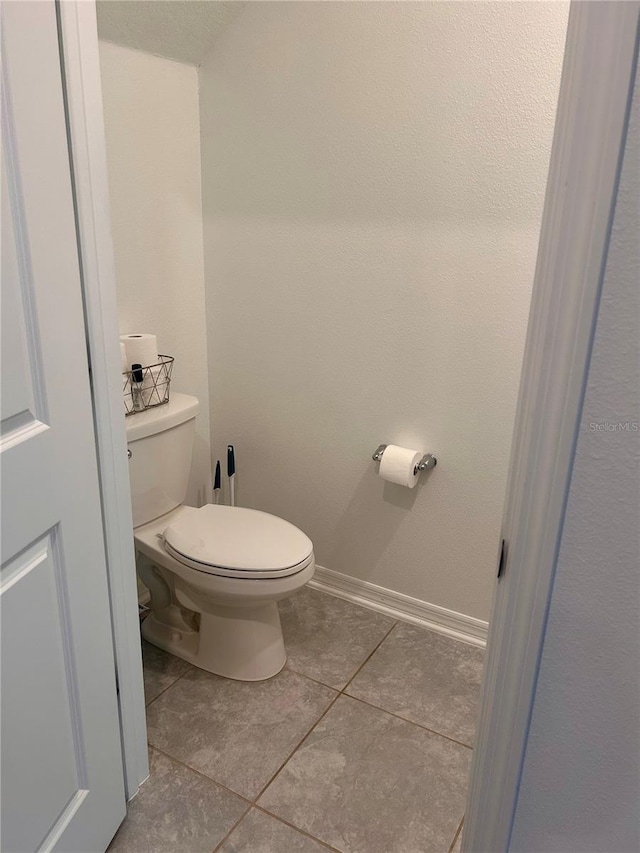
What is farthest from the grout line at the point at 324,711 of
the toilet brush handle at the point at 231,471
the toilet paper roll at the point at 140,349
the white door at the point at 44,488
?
the toilet paper roll at the point at 140,349

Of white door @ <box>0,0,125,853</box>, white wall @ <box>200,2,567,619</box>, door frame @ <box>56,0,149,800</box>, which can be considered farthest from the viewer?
white wall @ <box>200,2,567,619</box>

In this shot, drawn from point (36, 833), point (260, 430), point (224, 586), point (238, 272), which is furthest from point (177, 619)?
point (238, 272)

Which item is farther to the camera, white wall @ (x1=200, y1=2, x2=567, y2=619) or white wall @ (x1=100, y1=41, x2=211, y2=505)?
white wall @ (x1=100, y1=41, x2=211, y2=505)

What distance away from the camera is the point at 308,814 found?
5.02ft

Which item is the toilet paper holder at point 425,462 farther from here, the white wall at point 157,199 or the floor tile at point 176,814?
the floor tile at point 176,814

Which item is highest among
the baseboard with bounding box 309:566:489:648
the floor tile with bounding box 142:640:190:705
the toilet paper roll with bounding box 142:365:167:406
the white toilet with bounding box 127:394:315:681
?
the toilet paper roll with bounding box 142:365:167:406

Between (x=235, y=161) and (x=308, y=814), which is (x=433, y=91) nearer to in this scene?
(x=235, y=161)

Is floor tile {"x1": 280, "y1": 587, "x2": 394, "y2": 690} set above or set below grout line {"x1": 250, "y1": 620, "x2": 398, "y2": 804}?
above

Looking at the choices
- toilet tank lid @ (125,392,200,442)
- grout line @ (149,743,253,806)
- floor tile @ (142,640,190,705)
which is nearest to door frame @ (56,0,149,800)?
grout line @ (149,743,253,806)

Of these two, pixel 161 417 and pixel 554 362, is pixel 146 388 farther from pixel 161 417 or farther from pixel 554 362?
pixel 554 362

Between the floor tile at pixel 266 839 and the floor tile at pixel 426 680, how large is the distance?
1.51ft

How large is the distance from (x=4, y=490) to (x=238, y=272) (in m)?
1.42

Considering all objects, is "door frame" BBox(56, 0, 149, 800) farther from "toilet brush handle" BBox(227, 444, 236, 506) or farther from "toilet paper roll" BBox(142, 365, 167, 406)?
"toilet brush handle" BBox(227, 444, 236, 506)

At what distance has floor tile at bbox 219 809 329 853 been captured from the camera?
144 cm
